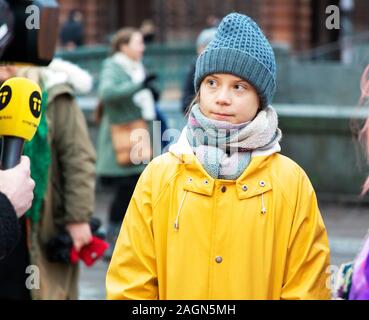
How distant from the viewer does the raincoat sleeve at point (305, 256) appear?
3480mm

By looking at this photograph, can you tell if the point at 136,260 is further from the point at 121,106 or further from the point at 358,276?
the point at 121,106

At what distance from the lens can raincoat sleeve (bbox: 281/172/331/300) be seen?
3.48 meters

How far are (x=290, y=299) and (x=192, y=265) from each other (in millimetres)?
344

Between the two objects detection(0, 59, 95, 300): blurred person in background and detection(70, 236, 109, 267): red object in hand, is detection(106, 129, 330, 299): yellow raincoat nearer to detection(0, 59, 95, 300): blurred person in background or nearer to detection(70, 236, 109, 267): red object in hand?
detection(0, 59, 95, 300): blurred person in background

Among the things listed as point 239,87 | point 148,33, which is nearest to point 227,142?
point 239,87

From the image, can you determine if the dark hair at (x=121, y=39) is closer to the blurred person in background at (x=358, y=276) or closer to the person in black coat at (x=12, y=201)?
the blurred person in background at (x=358, y=276)

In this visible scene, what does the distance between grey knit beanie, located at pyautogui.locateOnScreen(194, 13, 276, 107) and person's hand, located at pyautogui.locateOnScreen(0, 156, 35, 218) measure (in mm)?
803

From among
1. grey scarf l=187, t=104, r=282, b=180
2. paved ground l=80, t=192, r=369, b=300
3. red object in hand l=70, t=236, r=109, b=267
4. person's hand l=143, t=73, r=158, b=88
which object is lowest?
paved ground l=80, t=192, r=369, b=300

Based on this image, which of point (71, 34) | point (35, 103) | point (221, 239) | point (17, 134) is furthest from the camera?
point (71, 34)

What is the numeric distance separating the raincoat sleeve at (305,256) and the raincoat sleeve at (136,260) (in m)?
0.46

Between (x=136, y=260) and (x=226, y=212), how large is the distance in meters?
0.35

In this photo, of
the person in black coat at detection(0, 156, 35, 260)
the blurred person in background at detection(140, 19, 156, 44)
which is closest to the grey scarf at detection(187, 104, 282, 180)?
the person in black coat at detection(0, 156, 35, 260)

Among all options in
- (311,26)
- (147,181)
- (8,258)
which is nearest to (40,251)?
(8,258)

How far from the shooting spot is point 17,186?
3123 mm
